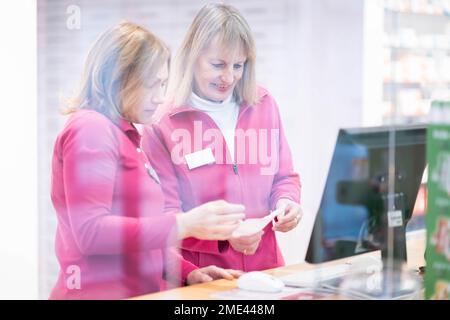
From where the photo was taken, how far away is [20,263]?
3330 millimetres

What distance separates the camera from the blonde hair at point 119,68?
3.01 m

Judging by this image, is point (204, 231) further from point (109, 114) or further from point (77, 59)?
point (77, 59)

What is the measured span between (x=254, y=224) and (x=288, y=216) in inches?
5.8

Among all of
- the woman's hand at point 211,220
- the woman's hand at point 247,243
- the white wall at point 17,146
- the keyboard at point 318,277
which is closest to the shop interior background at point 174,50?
the white wall at point 17,146

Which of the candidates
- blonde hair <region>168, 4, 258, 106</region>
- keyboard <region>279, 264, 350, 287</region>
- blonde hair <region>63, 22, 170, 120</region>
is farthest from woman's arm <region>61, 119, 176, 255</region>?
keyboard <region>279, 264, 350, 287</region>

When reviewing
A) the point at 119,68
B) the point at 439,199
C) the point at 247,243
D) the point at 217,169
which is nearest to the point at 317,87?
the point at 217,169

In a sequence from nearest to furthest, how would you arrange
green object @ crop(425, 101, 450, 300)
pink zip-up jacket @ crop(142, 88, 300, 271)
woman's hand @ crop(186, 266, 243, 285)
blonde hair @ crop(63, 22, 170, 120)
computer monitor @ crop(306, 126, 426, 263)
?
green object @ crop(425, 101, 450, 300) → computer monitor @ crop(306, 126, 426, 263) → woman's hand @ crop(186, 266, 243, 285) → blonde hair @ crop(63, 22, 170, 120) → pink zip-up jacket @ crop(142, 88, 300, 271)

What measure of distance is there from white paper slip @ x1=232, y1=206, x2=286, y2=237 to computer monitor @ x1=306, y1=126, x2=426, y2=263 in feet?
1.82

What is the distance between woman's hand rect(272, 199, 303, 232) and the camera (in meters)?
3.32

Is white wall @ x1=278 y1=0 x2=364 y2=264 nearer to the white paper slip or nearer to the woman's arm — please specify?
the white paper slip

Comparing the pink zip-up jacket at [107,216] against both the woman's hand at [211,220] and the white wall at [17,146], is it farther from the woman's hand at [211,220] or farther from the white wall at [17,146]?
the white wall at [17,146]

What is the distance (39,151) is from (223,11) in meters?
0.93
